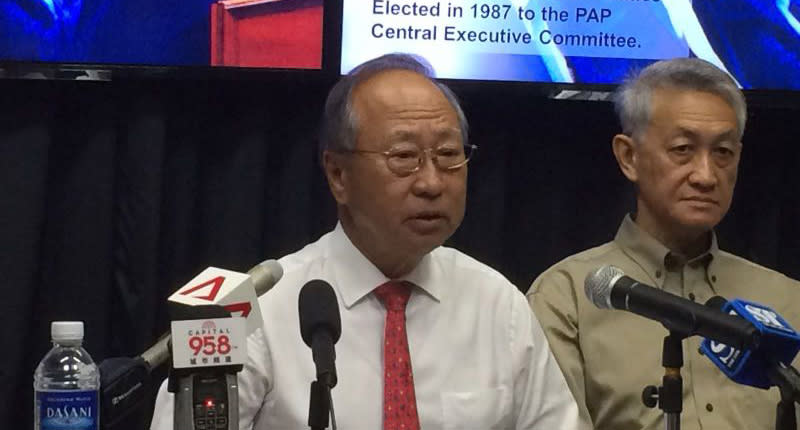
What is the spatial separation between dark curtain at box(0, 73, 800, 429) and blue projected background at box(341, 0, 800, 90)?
0.30ft

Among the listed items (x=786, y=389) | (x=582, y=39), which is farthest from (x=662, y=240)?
(x=786, y=389)

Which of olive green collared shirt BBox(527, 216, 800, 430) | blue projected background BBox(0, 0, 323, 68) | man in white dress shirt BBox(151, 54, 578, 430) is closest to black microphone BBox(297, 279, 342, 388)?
man in white dress shirt BBox(151, 54, 578, 430)

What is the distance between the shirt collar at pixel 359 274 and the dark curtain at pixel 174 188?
928mm

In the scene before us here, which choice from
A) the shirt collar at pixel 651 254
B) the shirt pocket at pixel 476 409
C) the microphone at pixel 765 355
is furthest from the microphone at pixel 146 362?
the shirt collar at pixel 651 254

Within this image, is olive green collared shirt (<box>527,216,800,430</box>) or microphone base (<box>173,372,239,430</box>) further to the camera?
olive green collared shirt (<box>527,216,800,430</box>)

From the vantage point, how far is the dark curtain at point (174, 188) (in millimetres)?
3457

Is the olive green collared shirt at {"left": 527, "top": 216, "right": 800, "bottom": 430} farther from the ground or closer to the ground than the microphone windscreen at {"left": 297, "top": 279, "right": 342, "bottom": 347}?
closer to the ground

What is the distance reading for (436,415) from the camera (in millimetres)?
2553

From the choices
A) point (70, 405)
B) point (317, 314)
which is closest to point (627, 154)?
point (317, 314)

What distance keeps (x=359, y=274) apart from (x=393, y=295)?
8 cm

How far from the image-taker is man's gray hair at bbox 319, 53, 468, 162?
2.66 metres

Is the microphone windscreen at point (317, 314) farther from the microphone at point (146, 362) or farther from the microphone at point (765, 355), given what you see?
the microphone at point (765, 355)

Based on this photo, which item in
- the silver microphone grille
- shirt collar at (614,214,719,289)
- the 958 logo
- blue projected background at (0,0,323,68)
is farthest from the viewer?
blue projected background at (0,0,323,68)

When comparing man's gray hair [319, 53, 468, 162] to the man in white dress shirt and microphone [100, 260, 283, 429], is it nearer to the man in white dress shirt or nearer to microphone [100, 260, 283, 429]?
the man in white dress shirt
